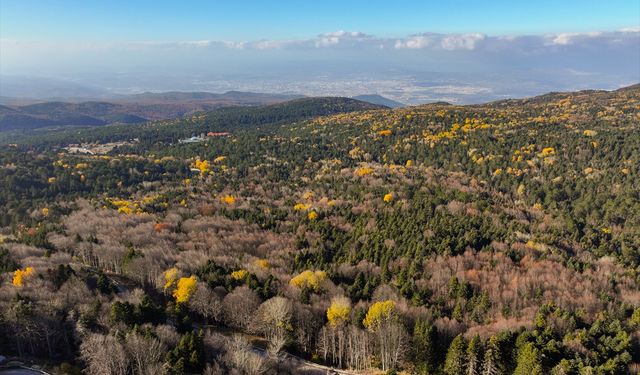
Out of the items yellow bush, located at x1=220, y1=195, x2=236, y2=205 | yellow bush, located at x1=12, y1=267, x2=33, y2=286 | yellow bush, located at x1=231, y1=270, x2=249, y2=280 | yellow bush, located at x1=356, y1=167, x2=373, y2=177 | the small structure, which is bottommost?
yellow bush, located at x1=231, y1=270, x2=249, y2=280

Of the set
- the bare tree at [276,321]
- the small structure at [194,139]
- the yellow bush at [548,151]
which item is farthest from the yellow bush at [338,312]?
the small structure at [194,139]

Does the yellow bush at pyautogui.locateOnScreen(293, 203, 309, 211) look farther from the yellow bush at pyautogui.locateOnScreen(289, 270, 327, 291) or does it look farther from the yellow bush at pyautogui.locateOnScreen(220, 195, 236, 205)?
the yellow bush at pyautogui.locateOnScreen(289, 270, 327, 291)

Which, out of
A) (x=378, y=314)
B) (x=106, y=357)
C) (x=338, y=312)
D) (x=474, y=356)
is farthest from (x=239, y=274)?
(x=474, y=356)

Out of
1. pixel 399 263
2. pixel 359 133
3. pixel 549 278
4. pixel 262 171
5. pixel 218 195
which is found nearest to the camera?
pixel 549 278

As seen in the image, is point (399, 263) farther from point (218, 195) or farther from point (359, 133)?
point (359, 133)

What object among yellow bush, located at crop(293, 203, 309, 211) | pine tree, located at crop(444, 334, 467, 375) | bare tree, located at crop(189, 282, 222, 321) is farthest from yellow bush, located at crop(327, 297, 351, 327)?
yellow bush, located at crop(293, 203, 309, 211)

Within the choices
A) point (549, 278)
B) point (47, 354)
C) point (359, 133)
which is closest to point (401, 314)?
point (549, 278)

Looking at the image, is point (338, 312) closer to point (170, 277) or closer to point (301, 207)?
point (170, 277)
